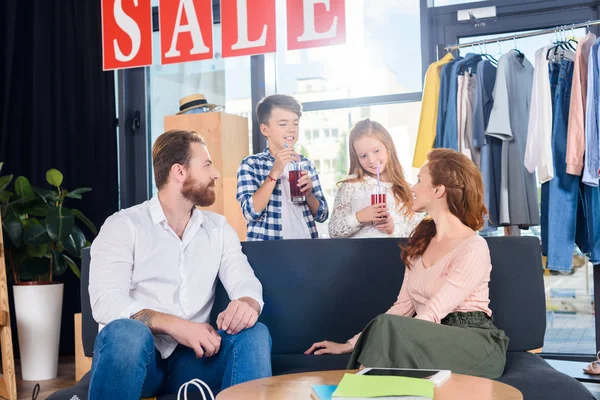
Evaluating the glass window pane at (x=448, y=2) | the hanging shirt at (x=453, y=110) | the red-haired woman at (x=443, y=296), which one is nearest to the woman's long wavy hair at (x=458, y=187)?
the red-haired woman at (x=443, y=296)

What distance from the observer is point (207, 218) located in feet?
7.72

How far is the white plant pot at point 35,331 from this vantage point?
4.03m

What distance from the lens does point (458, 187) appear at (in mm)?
2225

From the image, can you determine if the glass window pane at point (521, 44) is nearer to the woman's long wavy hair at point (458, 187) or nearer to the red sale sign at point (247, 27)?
the red sale sign at point (247, 27)

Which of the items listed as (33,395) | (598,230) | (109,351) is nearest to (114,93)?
(33,395)

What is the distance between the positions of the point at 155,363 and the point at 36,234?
244cm

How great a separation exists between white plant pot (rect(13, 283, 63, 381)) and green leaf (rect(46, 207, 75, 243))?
0.28 m

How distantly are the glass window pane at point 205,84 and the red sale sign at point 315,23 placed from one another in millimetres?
1027

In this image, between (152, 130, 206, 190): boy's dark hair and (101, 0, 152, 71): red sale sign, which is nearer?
(152, 130, 206, 190): boy's dark hair

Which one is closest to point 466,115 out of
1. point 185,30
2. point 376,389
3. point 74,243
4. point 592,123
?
point 592,123

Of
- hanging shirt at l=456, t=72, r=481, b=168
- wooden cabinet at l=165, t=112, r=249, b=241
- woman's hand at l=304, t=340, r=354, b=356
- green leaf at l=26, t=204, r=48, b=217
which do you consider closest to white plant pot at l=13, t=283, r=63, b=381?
green leaf at l=26, t=204, r=48, b=217

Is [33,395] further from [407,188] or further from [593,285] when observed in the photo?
[593,285]

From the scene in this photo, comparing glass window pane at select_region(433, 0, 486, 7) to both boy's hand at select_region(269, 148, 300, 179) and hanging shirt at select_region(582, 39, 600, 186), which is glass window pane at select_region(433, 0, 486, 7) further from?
boy's hand at select_region(269, 148, 300, 179)

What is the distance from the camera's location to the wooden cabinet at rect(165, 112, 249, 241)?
173 inches
